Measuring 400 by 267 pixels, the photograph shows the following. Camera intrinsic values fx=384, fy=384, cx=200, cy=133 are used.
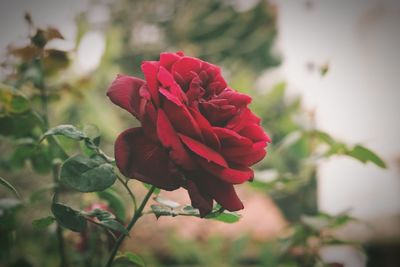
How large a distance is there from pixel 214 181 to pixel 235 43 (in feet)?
7.32

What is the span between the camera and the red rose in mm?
215

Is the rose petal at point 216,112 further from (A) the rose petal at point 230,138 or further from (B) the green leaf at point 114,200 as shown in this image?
(B) the green leaf at point 114,200

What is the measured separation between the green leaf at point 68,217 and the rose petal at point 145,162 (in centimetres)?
5

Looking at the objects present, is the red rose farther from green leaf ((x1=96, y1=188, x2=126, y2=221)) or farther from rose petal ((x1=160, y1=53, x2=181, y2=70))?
green leaf ((x1=96, y1=188, x2=126, y2=221))

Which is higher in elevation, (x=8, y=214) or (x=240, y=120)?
(x=240, y=120)

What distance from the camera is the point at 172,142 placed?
210 millimetres

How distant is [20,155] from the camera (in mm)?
422

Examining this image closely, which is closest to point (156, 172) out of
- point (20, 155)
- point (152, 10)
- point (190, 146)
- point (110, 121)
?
point (190, 146)

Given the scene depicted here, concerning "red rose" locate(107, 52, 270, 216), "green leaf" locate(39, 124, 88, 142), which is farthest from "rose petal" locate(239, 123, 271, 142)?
"green leaf" locate(39, 124, 88, 142)

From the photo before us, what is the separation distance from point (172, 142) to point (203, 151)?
0.7 inches

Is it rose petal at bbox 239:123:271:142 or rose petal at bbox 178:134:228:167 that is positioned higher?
rose petal at bbox 239:123:271:142

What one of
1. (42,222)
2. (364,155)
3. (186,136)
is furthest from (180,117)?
(364,155)

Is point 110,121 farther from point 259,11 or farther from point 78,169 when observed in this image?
point 259,11

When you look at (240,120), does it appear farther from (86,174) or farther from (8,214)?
(8,214)
